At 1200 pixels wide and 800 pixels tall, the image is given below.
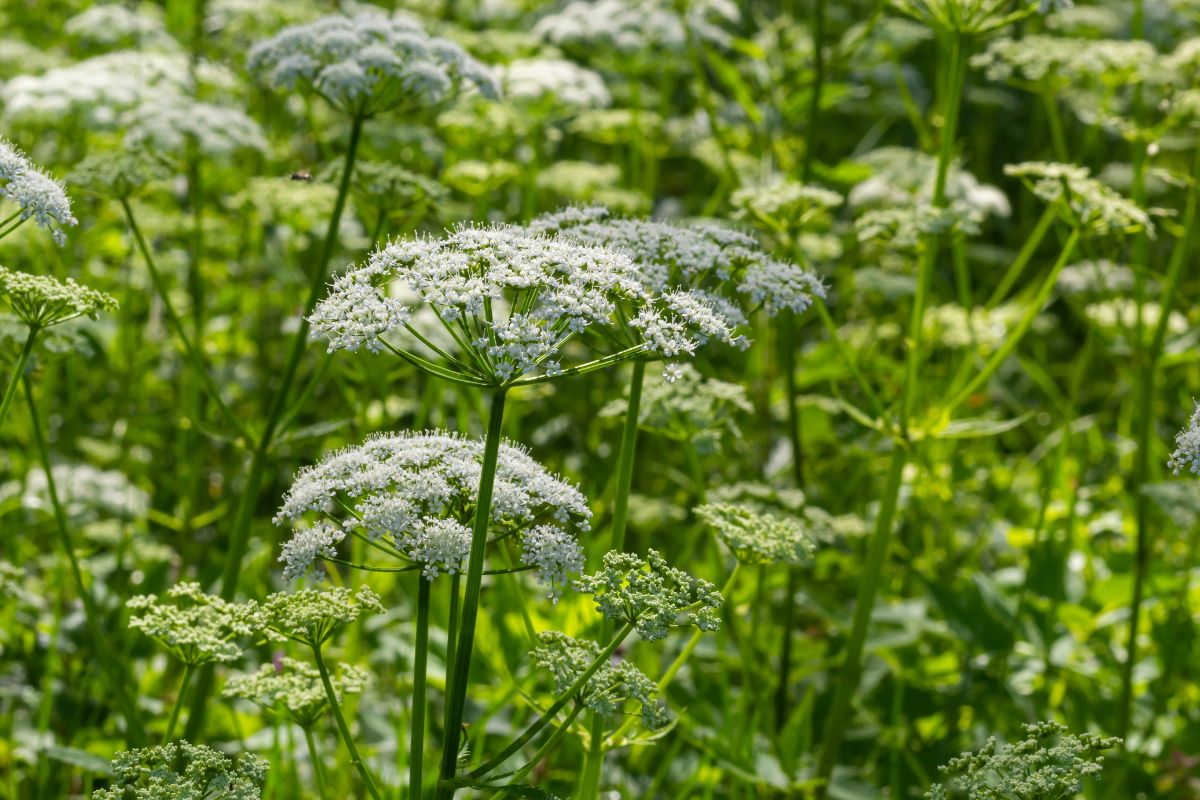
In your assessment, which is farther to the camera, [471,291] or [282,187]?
[282,187]

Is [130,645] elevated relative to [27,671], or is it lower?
elevated

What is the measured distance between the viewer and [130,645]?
5273mm

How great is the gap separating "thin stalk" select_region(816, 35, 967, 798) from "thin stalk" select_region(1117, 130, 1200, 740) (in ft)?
3.61

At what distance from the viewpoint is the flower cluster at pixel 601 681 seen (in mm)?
3154

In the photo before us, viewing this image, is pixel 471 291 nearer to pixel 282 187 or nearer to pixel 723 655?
pixel 723 655

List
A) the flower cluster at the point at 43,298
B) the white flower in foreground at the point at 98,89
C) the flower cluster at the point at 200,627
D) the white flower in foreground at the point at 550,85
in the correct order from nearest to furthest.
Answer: the flower cluster at the point at 200,627
the flower cluster at the point at 43,298
the white flower in foreground at the point at 98,89
the white flower in foreground at the point at 550,85

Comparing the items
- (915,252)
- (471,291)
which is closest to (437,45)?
(915,252)

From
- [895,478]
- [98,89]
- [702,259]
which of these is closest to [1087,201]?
[895,478]

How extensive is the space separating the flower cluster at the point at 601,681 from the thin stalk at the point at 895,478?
6.58 feet

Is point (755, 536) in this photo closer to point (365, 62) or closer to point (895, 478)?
point (895, 478)

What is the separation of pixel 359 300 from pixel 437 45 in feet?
7.71

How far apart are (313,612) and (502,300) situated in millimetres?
910

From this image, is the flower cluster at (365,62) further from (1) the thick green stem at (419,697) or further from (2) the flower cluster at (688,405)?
(1) the thick green stem at (419,697)

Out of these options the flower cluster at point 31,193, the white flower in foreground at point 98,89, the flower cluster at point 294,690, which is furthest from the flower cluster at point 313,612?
the white flower in foreground at point 98,89
